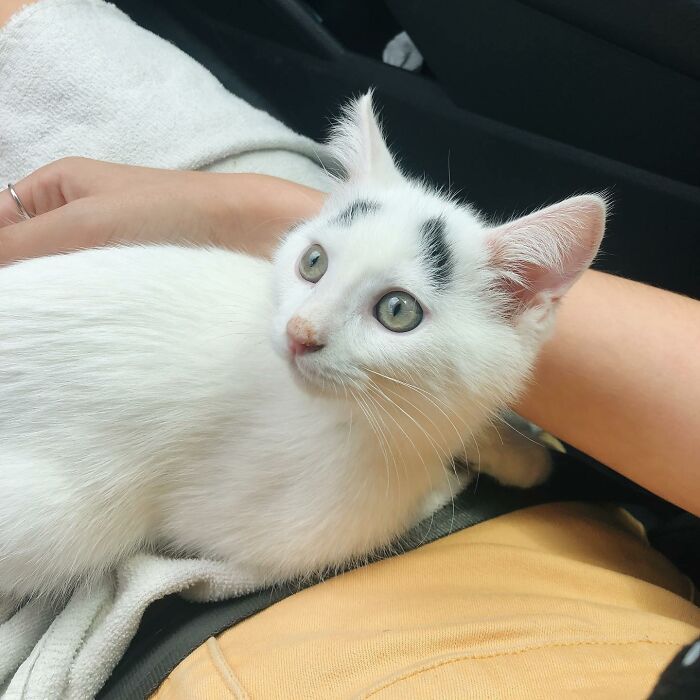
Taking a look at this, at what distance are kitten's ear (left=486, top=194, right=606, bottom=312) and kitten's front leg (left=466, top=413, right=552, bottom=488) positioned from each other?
0.29m

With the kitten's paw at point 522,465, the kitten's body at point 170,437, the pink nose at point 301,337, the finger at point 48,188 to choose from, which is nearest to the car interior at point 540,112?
the kitten's paw at point 522,465

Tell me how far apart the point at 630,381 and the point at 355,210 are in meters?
0.46

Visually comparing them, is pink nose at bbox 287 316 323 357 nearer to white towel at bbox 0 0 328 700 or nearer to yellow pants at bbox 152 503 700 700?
yellow pants at bbox 152 503 700 700

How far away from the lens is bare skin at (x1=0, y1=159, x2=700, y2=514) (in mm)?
844

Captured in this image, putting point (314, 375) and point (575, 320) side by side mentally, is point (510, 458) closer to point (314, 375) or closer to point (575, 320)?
point (575, 320)

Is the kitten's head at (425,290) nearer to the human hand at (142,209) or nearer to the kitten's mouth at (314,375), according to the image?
the kitten's mouth at (314,375)

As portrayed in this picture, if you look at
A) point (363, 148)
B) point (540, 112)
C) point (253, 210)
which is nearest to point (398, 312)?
point (363, 148)

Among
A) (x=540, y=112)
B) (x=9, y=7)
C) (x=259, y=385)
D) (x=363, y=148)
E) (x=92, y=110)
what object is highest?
(x=540, y=112)

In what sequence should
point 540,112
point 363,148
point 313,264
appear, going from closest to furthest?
point 313,264, point 363,148, point 540,112

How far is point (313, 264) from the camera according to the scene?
29.1 inches

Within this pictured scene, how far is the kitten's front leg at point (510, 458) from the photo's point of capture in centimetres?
96

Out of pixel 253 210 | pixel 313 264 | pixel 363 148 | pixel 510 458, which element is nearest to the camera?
pixel 313 264

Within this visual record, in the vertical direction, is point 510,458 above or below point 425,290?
below

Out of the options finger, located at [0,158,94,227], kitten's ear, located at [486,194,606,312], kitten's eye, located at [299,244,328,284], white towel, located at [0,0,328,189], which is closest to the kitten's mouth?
kitten's eye, located at [299,244,328,284]
